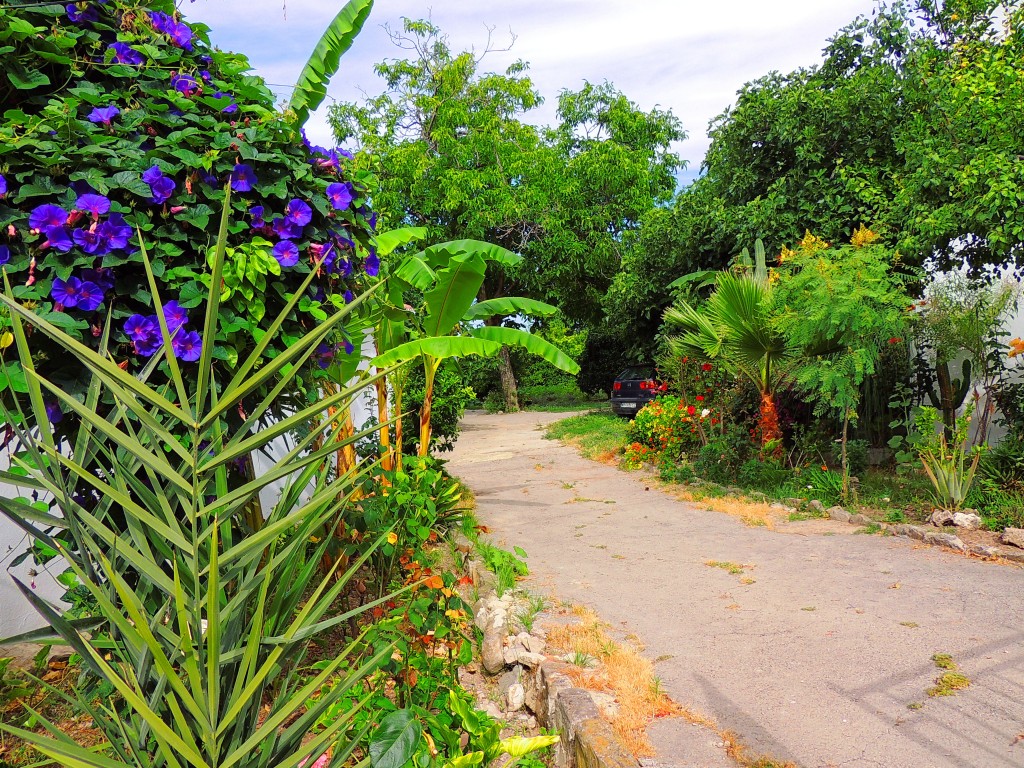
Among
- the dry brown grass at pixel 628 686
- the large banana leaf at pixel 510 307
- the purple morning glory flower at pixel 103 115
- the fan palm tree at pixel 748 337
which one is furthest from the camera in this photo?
the fan palm tree at pixel 748 337

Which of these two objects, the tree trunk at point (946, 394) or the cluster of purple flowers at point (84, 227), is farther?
the tree trunk at point (946, 394)

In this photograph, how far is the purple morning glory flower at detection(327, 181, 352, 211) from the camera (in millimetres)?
2564

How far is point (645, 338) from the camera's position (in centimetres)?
1623

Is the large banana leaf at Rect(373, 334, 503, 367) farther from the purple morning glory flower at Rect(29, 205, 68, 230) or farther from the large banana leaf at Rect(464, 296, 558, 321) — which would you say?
the purple morning glory flower at Rect(29, 205, 68, 230)

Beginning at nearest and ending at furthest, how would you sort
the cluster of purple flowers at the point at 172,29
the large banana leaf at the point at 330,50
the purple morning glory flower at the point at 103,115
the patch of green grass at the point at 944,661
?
the purple morning glory flower at the point at 103,115 < the cluster of purple flowers at the point at 172,29 < the large banana leaf at the point at 330,50 < the patch of green grass at the point at 944,661

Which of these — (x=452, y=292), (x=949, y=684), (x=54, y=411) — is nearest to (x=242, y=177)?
(x=54, y=411)

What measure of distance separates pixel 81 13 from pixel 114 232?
89 centimetres

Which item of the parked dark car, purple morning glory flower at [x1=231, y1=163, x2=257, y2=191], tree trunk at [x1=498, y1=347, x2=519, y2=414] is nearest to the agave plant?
purple morning glory flower at [x1=231, y1=163, x2=257, y2=191]

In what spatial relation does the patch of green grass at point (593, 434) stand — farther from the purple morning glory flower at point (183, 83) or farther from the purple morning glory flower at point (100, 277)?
the purple morning glory flower at point (100, 277)

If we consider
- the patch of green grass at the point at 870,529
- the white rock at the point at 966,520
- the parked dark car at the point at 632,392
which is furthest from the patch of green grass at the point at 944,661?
the parked dark car at the point at 632,392

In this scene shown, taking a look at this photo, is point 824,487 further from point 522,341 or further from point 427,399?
point 427,399

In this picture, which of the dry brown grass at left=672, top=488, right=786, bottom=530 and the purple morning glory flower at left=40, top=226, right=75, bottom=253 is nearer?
the purple morning glory flower at left=40, top=226, right=75, bottom=253

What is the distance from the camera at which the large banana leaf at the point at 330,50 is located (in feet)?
11.6

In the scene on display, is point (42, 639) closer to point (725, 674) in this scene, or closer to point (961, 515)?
point (725, 674)
